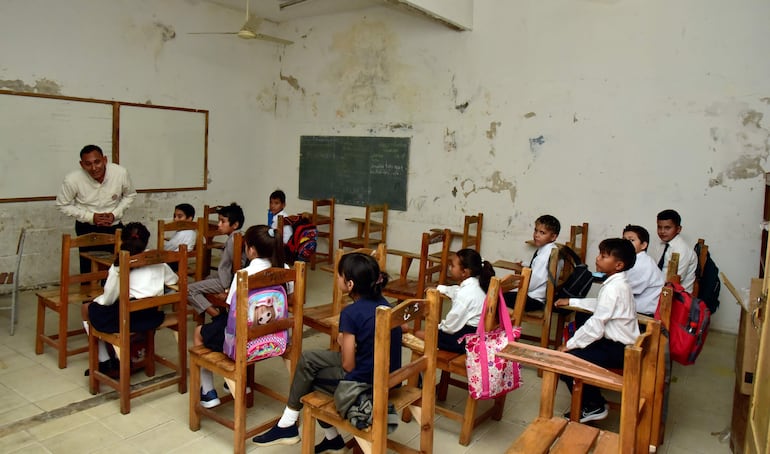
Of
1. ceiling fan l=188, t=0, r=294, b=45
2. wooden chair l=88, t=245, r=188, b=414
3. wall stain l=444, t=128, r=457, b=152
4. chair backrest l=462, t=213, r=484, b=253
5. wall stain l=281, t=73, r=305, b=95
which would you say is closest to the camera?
wooden chair l=88, t=245, r=188, b=414

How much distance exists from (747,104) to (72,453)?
506 cm

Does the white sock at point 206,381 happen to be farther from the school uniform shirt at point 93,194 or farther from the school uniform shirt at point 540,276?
the school uniform shirt at point 93,194

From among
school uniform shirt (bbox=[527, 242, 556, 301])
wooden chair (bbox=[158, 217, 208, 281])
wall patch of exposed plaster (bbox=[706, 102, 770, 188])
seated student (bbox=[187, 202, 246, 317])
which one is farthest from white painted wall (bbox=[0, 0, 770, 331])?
seated student (bbox=[187, 202, 246, 317])

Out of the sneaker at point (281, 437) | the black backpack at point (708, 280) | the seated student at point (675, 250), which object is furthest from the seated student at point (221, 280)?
the black backpack at point (708, 280)

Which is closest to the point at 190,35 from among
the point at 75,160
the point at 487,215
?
the point at 75,160

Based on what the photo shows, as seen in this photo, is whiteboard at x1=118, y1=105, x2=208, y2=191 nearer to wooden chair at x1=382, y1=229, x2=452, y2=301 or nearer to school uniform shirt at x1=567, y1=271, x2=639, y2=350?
wooden chair at x1=382, y1=229, x2=452, y2=301

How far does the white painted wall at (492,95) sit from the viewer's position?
14.2 feet

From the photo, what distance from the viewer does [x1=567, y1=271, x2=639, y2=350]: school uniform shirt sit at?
251 centimetres

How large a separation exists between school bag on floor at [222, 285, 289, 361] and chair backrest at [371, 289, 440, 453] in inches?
27.8

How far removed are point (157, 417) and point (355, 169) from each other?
4184mm

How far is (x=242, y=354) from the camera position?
2221 millimetres

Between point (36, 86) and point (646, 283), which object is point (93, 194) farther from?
point (646, 283)

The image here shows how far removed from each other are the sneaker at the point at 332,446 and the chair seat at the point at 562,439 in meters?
0.89

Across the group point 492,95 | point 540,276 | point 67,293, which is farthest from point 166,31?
point 540,276
